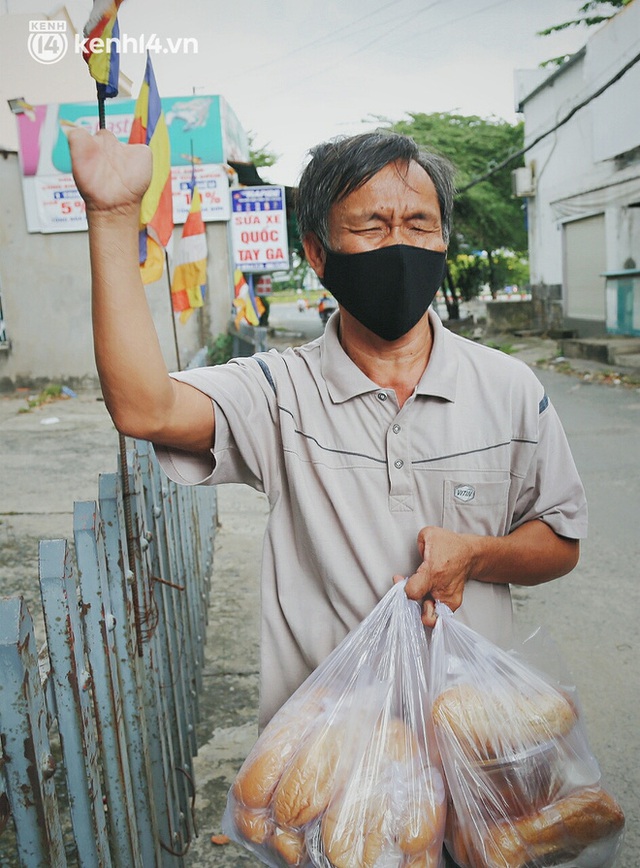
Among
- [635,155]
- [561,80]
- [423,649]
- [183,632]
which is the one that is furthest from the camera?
[561,80]

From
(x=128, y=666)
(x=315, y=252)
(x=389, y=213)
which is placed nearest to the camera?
(x=389, y=213)

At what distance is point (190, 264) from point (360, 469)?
459 centimetres

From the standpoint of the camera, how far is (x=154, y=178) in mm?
4051

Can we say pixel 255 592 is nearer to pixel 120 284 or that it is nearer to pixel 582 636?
pixel 582 636

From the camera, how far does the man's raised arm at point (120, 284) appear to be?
4.15ft

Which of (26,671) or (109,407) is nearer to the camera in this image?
(26,671)

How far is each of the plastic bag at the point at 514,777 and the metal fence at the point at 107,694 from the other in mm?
634

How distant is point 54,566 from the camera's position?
1.35 metres

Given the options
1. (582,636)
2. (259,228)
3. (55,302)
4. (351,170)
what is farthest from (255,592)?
(55,302)

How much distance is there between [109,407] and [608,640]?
3.00 m

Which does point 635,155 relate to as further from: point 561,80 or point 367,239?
point 367,239

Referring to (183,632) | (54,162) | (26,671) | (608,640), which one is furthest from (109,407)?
(54,162)

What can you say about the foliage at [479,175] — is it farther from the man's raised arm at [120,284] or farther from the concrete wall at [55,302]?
the man's raised arm at [120,284]

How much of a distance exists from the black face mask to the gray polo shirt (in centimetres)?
9
